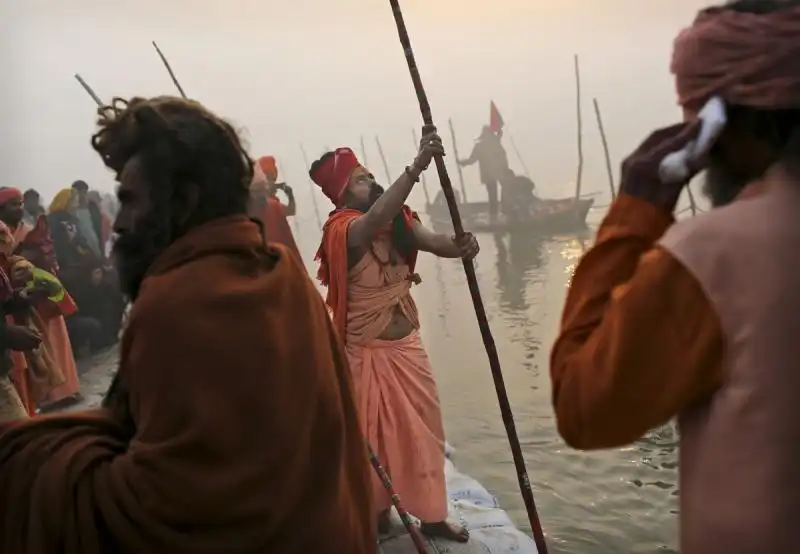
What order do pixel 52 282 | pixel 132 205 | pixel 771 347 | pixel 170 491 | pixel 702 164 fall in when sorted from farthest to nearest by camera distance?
pixel 52 282
pixel 132 205
pixel 170 491
pixel 702 164
pixel 771 347

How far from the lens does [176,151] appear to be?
1317 mm

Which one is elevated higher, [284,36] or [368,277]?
[284,36]

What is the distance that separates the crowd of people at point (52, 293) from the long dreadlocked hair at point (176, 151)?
Result: 1851mm

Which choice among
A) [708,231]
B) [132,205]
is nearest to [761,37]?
[708,231]

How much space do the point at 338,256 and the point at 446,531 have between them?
50.1 inches

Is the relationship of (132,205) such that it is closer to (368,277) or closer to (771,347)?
(771,347)

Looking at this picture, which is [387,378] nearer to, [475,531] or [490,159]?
[475,531]

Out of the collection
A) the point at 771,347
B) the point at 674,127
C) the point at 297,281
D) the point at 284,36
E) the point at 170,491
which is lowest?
the point at 170,491

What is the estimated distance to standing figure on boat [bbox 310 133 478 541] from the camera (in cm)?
312

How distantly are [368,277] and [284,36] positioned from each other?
3236 millimetres

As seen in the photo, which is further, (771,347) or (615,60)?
(615,60)

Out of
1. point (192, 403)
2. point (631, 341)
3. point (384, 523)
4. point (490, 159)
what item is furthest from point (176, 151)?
point (490, 159)

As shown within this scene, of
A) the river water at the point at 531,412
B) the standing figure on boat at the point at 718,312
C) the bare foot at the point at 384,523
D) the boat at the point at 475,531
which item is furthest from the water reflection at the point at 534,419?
the standing figure on boat at the point at 718,312

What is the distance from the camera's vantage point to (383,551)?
3.15 meters
